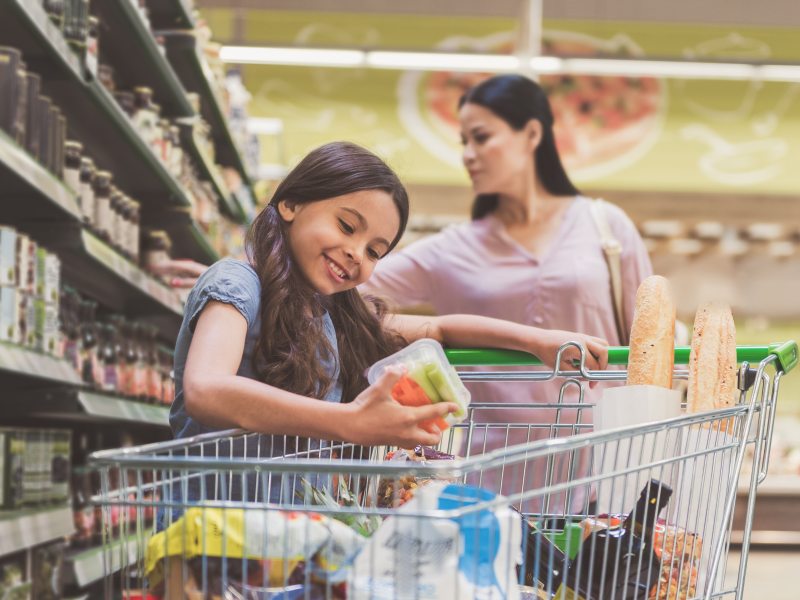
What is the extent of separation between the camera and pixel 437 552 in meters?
1.19

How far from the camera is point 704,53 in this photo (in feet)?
28.0

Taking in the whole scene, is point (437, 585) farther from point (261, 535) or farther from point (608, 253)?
point (608, 253)

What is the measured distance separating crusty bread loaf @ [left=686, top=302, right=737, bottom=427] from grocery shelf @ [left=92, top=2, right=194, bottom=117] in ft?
7.29

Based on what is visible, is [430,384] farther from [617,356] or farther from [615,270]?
[615,270]

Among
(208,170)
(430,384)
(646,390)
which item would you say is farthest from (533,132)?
(208,170)

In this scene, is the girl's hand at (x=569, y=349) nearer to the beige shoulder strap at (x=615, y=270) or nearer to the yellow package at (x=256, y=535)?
the yellow package at (x=256, y=535)

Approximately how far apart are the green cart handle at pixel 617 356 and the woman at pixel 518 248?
833 mm

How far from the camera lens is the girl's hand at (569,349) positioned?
192 centimetres

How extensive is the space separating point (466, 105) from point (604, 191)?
5.37 metres

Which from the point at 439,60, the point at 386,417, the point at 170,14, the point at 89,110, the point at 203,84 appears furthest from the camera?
the point at 439,60

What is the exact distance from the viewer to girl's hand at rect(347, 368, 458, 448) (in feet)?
4.39

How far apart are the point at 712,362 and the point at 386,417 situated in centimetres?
57

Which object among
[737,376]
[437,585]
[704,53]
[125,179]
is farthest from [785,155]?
[437,585]

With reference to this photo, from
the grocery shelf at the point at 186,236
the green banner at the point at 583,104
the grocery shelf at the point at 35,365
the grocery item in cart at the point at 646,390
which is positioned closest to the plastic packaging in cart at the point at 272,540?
the grocery item in cart at the point at 646,390
